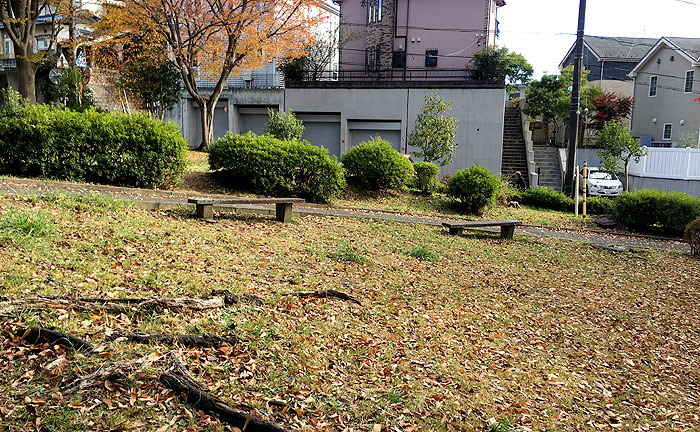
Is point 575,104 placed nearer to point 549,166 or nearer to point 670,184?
point 670,184

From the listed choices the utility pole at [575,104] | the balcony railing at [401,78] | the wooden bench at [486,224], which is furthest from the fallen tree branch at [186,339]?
the balcony railing at [401,78]

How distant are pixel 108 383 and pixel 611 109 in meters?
40.5

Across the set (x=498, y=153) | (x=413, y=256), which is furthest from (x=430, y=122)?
(x=413, y=256)

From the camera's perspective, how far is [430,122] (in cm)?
2134

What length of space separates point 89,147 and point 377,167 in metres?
7.43

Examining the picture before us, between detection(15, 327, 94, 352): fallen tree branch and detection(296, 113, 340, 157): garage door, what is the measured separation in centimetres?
2661

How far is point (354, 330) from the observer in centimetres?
548

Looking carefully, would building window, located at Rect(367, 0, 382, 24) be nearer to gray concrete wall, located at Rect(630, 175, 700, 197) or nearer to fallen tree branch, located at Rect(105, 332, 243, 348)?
gray concrete wall, located at Rect(630, 175, 700, 197)

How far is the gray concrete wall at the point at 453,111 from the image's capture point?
27.9m

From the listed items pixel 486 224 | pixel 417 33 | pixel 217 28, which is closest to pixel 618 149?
pixel 417 33

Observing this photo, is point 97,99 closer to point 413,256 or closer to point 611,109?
point 413,256

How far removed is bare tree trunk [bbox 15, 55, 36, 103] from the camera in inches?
846

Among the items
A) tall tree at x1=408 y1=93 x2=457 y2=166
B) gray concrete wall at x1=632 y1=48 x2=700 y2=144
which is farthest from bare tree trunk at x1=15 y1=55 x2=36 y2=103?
gray concrete wall at x1=632 y1=48 x2=700 y2=144

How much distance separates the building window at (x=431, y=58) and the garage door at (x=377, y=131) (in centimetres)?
581
